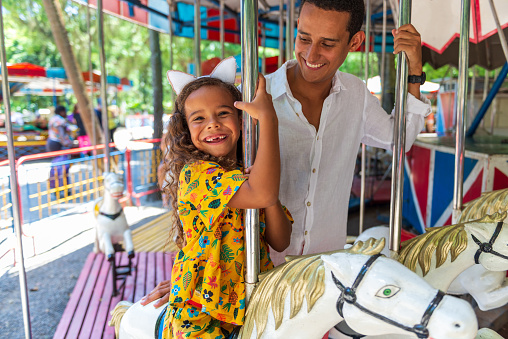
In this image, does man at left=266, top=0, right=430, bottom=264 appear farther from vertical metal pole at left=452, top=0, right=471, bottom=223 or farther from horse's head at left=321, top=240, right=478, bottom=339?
horse's head at left=321, top=240, right=478, bottom=339

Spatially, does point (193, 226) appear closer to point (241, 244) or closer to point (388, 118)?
point (241, 244)

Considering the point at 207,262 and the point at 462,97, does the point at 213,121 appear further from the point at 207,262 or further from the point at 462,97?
the point at 462,97

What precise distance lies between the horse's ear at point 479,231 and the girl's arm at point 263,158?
673 millimetres

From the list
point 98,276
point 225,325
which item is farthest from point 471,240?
point 98,276

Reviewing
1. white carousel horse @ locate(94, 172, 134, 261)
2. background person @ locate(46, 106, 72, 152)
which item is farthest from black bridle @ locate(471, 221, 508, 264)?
background person @ locate(46, 106, 72, 152)

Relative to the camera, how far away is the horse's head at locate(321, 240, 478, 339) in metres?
0.84

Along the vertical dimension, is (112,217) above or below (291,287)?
below

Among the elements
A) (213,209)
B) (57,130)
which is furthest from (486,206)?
(57,130)

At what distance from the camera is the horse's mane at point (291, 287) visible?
99 centimetres

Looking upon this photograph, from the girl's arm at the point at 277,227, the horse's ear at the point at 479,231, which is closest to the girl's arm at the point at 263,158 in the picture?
the girl's arm at the point at 277,227

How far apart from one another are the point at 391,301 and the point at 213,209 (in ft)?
1.68

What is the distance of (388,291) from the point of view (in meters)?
0.90

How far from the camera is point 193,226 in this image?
48.7 inches

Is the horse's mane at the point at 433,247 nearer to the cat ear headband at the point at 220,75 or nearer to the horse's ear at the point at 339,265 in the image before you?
the horse's ear at the point at 339,265
